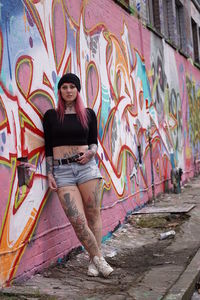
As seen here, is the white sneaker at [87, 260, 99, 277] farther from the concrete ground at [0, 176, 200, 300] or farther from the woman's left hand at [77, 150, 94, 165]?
the woman's left hand at [77, 150, 94, 165]

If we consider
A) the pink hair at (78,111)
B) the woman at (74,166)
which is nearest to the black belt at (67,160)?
the woman at (74,166)

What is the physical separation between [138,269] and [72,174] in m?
1.23

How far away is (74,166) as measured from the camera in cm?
445

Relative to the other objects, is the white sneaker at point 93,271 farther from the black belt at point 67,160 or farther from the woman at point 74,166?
the black belt at point 67,160

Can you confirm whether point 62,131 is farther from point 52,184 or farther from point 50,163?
point 52,184

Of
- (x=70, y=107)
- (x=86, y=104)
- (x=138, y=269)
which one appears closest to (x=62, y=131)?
(x=70, y=107)

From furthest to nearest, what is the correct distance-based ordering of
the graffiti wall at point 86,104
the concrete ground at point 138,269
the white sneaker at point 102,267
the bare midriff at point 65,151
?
the bare midriff at point 65,151 < the white sneaker at point 102,267 < the graffiti wall at point 86,104 < the concrete ground at point 138,269

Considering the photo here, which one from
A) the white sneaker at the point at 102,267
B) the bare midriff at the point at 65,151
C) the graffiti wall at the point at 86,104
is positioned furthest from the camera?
the bare midriff at the point at 65,151

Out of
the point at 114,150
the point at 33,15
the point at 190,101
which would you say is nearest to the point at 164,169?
the point at 114,150

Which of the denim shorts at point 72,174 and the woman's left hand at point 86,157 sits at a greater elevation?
the woman's left hand at point 86,157

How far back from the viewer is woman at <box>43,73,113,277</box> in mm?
4379

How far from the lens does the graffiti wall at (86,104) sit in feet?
13.1

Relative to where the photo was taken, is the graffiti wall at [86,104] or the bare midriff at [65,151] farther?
the bare midriff at [65,151]

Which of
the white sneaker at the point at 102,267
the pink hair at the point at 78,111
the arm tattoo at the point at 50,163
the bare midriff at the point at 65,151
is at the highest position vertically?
the pink hair at the point at 78,111
